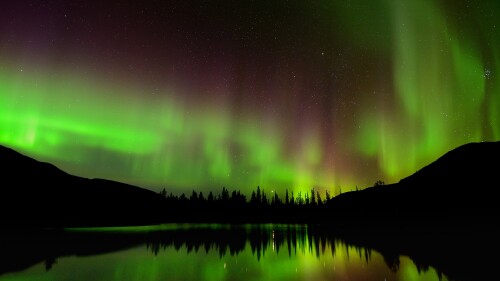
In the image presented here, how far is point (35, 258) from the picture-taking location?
26.3m

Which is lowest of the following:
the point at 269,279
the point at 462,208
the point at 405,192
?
the point at 269,279

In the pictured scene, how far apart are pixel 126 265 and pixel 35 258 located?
31.5ft

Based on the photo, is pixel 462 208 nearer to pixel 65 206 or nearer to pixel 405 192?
pixel 405 192

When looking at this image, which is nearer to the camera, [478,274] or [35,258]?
[478,274]

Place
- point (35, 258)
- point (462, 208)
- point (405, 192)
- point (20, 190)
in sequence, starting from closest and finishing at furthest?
point (35, 258) < point (462, 208) < point (20, 190) < point (405, 192)

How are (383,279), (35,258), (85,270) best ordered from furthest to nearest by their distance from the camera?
1. (35,258)
2. (85,270)
3. (383,279)

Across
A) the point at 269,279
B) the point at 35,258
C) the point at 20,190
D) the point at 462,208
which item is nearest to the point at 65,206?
the point at 20,190

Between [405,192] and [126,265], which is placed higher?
[405,192]

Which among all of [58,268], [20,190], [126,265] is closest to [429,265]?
Answer: [126,265]

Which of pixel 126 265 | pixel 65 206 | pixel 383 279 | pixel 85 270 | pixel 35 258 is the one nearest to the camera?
pixel 383 279

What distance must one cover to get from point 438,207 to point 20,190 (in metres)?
214

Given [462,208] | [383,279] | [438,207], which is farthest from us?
[438,207]

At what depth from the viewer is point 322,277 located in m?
18.9

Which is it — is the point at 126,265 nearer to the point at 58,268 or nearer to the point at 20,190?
the point at 58,268
